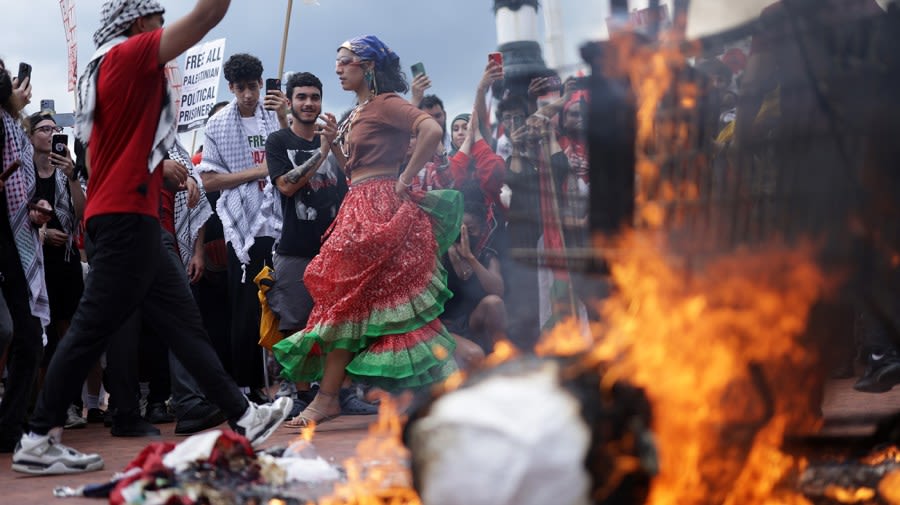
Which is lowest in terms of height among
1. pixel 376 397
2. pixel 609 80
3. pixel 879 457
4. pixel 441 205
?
pixel 376 397

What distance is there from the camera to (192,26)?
441 cm

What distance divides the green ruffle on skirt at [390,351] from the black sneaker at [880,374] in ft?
8.11

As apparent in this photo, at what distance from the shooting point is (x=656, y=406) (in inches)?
105

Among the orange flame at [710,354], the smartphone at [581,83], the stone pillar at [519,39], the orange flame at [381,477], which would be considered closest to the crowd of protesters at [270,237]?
the smartphone at [581,83]

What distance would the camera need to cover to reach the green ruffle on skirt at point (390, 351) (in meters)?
6.02

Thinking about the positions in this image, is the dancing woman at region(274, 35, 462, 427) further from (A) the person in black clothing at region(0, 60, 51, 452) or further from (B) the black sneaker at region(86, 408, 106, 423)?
(B) the black sneaker at region(86, 408, 106, 423)

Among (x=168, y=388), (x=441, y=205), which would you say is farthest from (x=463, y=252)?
(x=168, y=388)

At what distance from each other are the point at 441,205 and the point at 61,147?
2.52m

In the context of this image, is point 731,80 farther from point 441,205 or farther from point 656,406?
point 441,205

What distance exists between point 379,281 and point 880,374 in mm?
2996

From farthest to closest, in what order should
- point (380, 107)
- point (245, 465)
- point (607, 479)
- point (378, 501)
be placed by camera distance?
point (380, 107)
point (245, 465)
point (378, 501)
point (607, 479)

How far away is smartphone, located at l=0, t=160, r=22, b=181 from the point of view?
5781 millimetres

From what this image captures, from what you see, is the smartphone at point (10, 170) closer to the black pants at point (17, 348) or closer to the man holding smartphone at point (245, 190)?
the black pants at point (17, 348)

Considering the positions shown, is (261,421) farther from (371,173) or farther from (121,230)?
(371,173)
